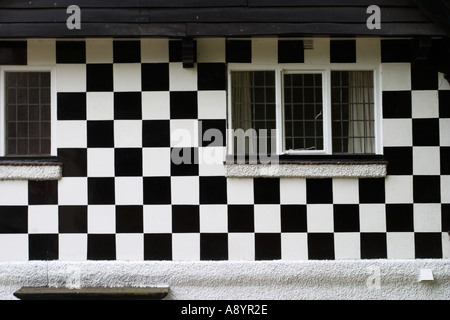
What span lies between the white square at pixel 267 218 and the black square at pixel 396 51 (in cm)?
174

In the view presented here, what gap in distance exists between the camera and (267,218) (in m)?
4.04

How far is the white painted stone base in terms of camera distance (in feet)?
13.1

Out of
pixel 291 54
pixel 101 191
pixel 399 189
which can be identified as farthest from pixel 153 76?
pixel 399 189

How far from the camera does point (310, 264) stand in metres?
3.99

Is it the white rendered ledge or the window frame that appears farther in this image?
the window frame

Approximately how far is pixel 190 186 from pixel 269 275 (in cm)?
110

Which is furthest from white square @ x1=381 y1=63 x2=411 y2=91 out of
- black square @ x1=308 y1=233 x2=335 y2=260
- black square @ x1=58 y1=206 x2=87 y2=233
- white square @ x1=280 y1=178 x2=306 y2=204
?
black square @ x1=58 y1=206 x2=87 y2=233

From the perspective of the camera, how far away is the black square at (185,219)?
4.04 meters

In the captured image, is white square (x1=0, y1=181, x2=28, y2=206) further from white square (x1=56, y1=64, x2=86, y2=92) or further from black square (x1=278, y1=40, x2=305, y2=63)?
black square (x1=278, y1=40, x2=305, y2=63)

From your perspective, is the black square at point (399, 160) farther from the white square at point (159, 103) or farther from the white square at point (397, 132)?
the white square at point (159, 103)

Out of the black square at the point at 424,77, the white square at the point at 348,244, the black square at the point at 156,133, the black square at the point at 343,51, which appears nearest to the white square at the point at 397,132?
the black square at the point at 424,77

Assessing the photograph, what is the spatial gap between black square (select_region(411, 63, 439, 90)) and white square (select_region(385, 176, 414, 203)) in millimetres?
861

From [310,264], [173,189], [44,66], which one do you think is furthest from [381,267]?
[44,66]

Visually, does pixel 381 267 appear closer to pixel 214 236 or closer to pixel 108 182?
pixel 214 236
